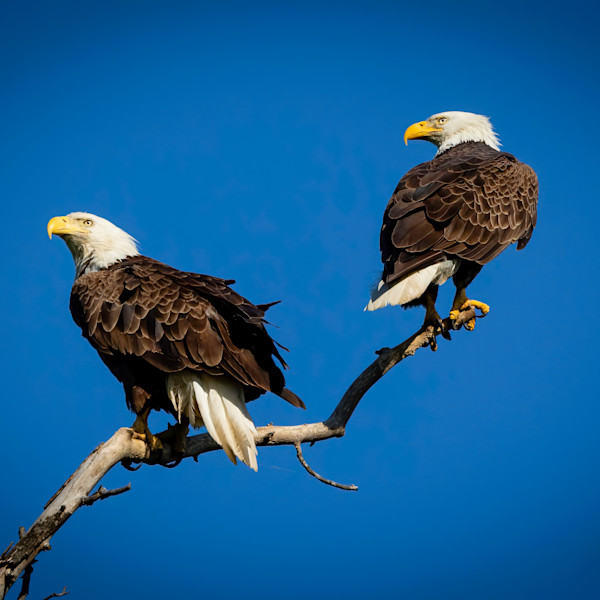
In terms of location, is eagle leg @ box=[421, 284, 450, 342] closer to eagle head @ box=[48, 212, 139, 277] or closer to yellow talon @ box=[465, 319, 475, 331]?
yellow talon @ box=[465, 319, 475, 331]

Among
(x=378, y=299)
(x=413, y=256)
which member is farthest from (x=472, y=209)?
(x=378, y=299)

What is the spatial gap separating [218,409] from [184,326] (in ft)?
1.92

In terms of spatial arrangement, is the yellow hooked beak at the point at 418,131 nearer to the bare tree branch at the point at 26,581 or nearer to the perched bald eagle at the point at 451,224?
the perched bald eagle at the point at 451,224

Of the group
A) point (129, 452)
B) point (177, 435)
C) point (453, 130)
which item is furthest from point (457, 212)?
point (129, 452)

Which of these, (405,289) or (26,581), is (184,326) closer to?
(405,289)

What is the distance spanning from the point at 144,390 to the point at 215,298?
0.80m

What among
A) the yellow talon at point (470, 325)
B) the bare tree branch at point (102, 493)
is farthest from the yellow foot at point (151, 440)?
the yellow talon at point (470, 325)

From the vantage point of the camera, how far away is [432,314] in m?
6.23

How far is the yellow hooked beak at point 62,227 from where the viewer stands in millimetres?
6590

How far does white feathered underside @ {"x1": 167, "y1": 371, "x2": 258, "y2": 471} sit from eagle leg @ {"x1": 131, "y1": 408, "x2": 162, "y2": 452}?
0.75 ft

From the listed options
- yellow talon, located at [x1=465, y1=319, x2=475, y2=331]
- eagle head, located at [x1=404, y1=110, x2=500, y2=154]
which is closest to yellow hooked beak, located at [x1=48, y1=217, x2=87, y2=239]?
yellow talon, located at [x1=465, y1=319, x2=475, y2=331]

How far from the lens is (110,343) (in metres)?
5.75

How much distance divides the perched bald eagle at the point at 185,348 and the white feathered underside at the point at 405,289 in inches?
30.8

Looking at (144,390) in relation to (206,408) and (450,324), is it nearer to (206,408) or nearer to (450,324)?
(206,408)
